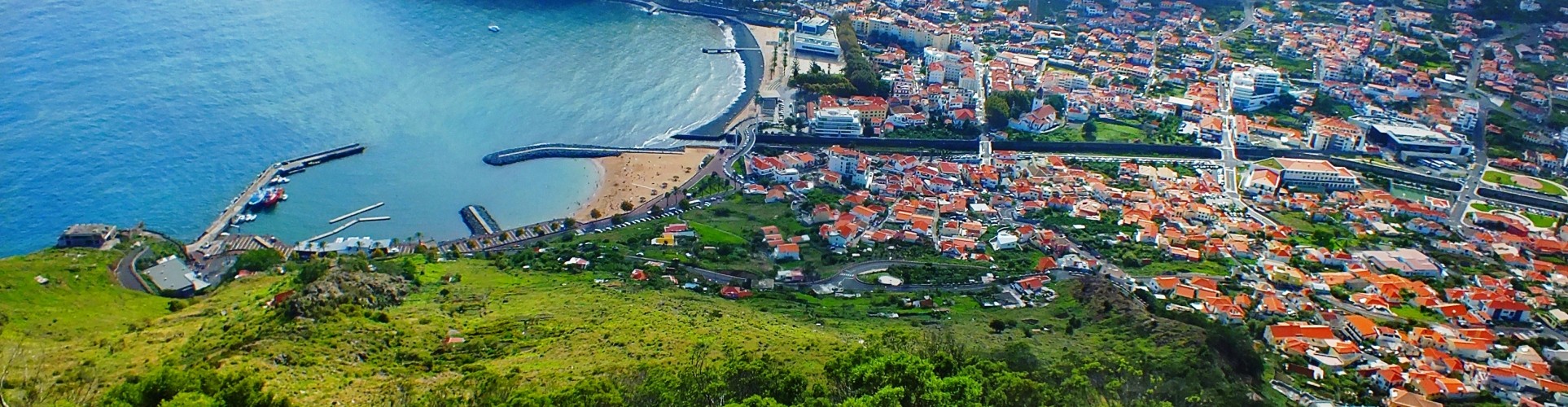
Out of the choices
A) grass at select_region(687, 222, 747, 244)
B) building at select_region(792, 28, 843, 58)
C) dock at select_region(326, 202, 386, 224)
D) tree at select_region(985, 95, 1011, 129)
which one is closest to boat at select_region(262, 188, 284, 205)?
dock at select_region(326, 202, 386, 224)

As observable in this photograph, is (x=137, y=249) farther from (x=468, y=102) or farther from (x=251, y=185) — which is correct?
(x=468, y=102)

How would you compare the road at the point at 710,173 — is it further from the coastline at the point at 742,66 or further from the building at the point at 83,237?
the building at the point at 83,237

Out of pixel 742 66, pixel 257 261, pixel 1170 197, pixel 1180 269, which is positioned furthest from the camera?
pixel 742 66

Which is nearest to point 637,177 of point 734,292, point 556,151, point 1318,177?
point 556,151

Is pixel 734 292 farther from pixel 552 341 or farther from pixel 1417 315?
pixel 1417 315

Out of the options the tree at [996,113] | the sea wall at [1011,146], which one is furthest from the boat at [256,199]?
the tree at [996,113]

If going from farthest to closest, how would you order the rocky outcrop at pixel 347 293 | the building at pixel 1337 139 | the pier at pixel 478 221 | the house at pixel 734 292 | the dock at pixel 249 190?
the building at pixel 1337 139, the pier at pixel 478 221, the dock at pixel 249 190, the house at pixel 734 292, the rocky outcrop at pixel 347 293
